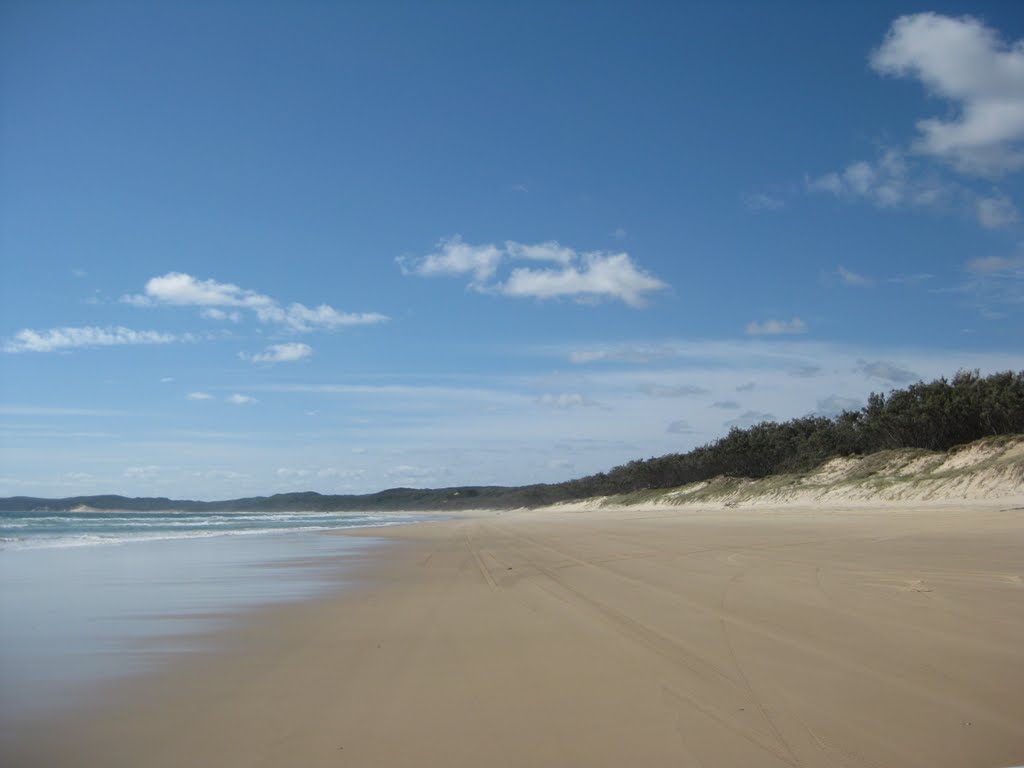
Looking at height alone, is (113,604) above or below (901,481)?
below

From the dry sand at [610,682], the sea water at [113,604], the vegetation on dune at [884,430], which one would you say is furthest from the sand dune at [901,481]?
the sea water at [113,604]

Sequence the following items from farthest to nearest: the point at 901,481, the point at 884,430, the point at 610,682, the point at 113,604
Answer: the point at 884,430
the point at 901,481
the point at 113,604
the point at 610,682

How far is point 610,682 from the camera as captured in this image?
18.8ft

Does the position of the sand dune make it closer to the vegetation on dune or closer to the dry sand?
the vegetation on dune

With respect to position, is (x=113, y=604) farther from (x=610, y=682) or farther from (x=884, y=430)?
(x=884, y=430)

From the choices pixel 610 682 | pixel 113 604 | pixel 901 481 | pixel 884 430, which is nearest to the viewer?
pixel 610 682

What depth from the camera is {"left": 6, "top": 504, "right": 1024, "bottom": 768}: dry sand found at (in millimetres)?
4402

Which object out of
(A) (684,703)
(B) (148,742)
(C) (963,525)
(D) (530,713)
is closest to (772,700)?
(A) (684,703)

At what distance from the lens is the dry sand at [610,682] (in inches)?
173

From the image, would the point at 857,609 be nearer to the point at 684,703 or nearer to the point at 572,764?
the point at 684,703

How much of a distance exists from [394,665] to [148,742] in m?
2.23

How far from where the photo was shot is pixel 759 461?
7144 centimetres

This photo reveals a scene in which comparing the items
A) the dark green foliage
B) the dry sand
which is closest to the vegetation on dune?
the dark green foliage

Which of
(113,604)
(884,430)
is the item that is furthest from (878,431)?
(113,604)
